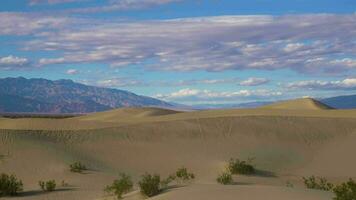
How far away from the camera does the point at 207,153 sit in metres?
32.6

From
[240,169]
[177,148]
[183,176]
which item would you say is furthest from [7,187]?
[177,148]

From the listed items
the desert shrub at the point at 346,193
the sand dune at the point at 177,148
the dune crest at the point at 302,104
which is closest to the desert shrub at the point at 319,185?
the sand dune at the point at 177,148

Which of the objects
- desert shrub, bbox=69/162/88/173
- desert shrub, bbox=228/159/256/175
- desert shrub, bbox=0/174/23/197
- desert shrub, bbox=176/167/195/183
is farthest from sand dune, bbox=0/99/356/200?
desert shrub, bbox=228/159/256/175

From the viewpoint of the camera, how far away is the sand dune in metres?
26.5

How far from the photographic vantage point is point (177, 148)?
3369 cm

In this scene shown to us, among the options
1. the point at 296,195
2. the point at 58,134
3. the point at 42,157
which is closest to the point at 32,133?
the point at 58,134

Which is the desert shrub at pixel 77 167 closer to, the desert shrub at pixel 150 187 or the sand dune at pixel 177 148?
the sand dune at pixel 177 148

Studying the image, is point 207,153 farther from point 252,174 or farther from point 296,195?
point 296,195

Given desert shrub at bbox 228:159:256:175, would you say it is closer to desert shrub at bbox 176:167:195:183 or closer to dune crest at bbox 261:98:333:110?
desert shrub at bbox 176:167:195:183

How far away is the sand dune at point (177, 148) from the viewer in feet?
87.0

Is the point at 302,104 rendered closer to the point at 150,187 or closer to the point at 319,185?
the point at 319,185

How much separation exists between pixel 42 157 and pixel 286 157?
12.5m

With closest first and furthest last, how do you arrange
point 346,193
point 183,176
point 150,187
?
point 346,193
point 150,187
point 183,176

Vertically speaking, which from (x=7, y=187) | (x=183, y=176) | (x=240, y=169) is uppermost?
(x=240, y=169)
